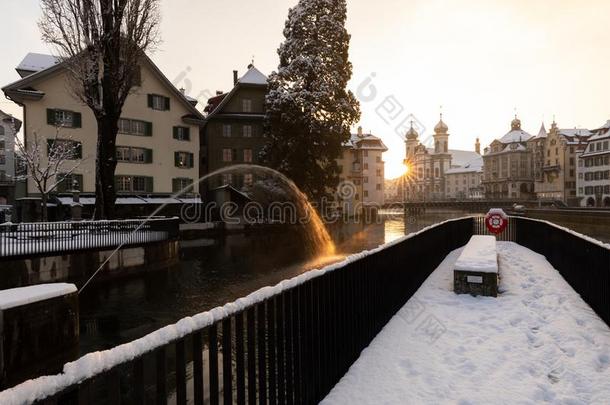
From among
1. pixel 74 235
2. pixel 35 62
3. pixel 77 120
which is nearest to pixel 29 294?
pixel 74 235

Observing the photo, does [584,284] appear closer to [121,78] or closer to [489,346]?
[489,346]

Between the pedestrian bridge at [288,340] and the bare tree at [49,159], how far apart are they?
29.0m

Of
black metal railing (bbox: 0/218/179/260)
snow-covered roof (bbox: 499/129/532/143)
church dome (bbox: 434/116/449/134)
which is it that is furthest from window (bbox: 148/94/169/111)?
church dome (bbox: 434/116/449/134)

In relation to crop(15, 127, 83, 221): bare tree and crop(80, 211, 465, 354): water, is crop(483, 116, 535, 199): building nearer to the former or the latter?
crop(80, 211, 465, 354): water

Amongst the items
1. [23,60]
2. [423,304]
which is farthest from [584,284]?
Result: [23,60]

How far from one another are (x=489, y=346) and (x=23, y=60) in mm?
47645

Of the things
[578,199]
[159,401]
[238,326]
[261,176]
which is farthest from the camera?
[578,199]

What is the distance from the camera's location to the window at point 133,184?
126 feet

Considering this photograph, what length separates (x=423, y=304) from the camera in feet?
27.9

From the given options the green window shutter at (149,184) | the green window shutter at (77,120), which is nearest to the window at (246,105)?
the green window shutter at (149,184)

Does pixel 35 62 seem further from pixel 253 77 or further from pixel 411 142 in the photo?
pixel 411 142

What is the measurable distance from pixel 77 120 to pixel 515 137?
119609 mm

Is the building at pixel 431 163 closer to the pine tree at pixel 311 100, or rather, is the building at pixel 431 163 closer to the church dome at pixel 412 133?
the church dome at pixel 412 133

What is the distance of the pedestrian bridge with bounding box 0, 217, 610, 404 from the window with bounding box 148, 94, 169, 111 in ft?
120
